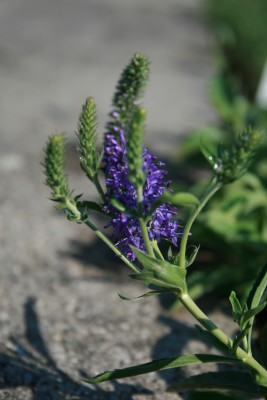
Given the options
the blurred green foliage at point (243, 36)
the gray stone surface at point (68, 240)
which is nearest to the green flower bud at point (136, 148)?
the gray stone surface at point (68, 240)

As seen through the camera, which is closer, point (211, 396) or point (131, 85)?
point (131, 85)

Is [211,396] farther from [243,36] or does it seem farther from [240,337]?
[243,36]

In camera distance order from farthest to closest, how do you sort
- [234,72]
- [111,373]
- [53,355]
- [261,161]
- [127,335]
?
[234,72]
[261,161]
[127,335]
[53,355]
[111,373]

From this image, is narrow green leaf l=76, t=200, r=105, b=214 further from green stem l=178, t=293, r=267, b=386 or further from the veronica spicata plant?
green stem l=178, t=293, r=267, b=386

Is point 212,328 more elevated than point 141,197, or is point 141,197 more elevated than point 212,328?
point 141,197

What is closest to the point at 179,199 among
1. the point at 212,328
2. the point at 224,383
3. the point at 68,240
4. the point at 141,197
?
the point at 141,197

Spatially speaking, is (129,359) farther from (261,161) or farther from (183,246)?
(261,161)

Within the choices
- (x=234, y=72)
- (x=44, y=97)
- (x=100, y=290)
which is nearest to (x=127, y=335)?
(x=100, y=290)

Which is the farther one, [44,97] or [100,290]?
[44,97]
